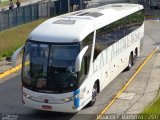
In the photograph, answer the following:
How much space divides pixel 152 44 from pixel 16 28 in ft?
36.7

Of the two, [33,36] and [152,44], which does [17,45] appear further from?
[33,36]

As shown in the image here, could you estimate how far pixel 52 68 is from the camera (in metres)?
14.0

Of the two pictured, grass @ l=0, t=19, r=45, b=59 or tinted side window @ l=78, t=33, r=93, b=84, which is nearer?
tinted side window @ l=78, t=33, r=93, b=84

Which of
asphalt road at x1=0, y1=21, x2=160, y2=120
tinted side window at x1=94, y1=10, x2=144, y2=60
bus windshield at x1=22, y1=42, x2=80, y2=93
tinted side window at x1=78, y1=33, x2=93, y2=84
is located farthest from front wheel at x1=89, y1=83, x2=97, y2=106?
bus windshield at x1=22, y1=42, x2=80, y2=93

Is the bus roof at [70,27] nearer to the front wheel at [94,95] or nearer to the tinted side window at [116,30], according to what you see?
the tinted side window at [116,30]

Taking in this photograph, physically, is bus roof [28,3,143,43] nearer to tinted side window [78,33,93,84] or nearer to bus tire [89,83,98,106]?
tinted side window [78,33,93,84]

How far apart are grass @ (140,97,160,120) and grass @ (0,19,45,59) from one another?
13178 mm

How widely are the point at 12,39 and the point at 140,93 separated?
49.0ft

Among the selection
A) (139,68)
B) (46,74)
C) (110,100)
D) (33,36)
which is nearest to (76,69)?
(46,74)

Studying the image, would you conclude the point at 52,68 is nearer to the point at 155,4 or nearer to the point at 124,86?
the point at 124,86

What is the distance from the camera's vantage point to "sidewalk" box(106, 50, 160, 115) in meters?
15.3

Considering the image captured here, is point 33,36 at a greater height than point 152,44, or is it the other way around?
point 33,36

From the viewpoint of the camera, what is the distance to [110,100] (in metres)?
16.5

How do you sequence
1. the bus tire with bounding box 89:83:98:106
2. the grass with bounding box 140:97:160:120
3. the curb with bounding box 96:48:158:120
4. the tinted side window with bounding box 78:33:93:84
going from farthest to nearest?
the bus tire with bounding box 89:83:98:106, the curb with bounding box 96:48:158:120, the tinted side window with bounding box 78:33:93:84, the grass with bounding box 140:97:160:120
